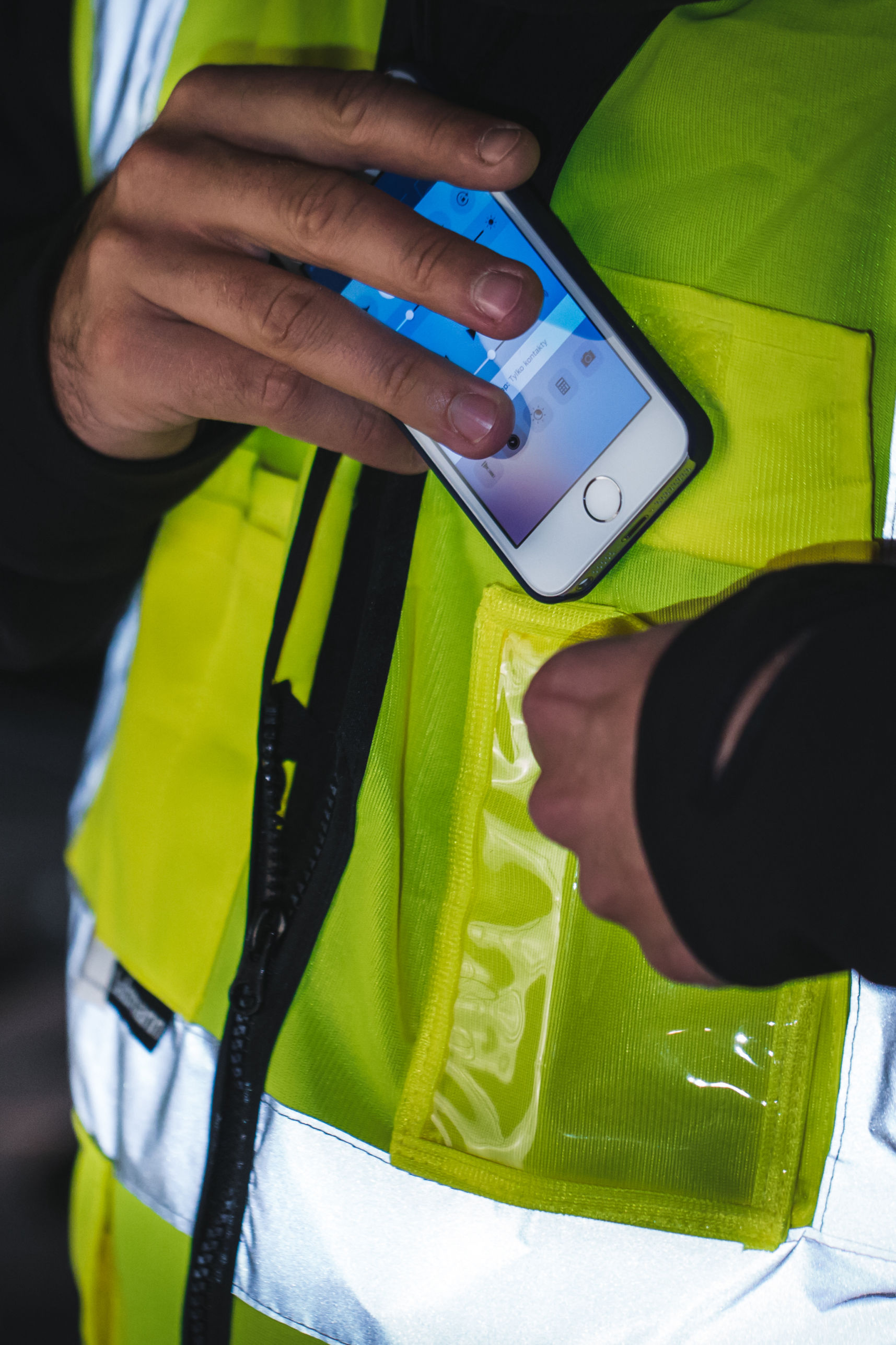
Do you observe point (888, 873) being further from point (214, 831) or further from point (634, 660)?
point (214, 831)

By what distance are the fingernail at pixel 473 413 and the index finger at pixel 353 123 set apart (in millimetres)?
89

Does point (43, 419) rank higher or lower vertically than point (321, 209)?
lower

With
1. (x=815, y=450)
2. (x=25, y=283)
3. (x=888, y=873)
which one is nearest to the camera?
(x=888, y=873)

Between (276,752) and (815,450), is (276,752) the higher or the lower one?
the lower one

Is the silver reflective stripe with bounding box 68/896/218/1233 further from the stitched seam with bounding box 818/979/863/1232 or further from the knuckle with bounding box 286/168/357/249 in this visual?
the knuckle with bounding box 286/168/357/249

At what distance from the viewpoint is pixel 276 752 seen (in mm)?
447

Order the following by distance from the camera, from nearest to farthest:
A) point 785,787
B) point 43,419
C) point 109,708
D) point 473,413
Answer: point 785,787 → point 473,413 → point 43,419 → point 109,708

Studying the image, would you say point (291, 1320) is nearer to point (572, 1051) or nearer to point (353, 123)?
point (572, 1051)

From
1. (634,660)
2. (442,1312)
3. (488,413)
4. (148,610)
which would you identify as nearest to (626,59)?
(488,413)

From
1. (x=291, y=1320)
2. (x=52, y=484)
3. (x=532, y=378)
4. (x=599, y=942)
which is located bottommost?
(x=291, y=1320)

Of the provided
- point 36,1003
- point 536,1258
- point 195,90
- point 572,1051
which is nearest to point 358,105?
point 195,90

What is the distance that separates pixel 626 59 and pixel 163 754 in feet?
1.52

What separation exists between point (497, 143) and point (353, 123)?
74 mm

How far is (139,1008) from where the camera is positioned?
541mm
